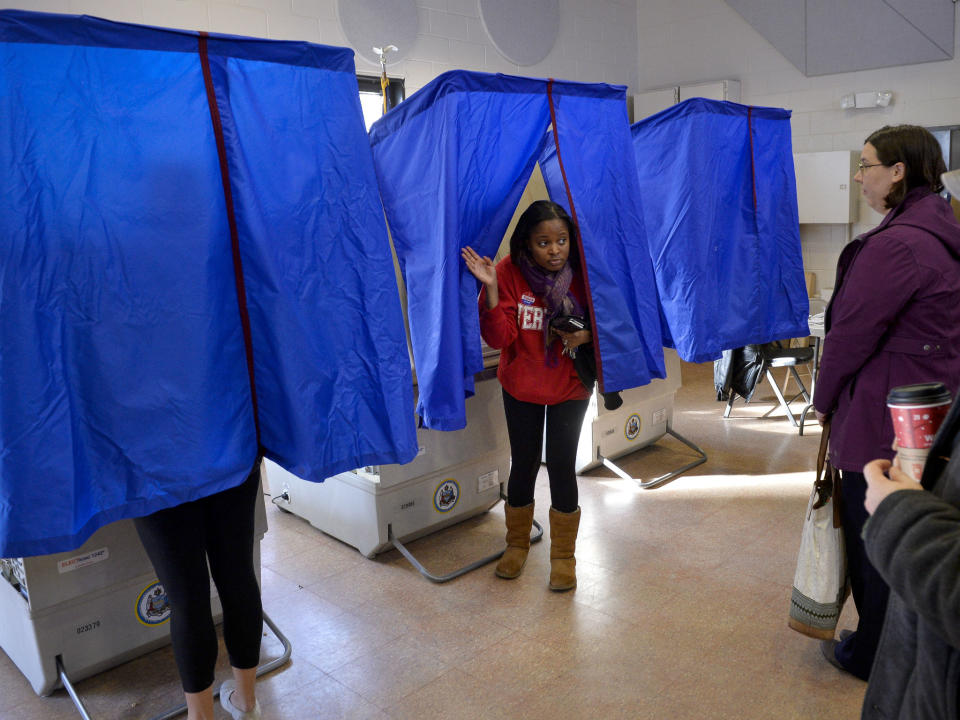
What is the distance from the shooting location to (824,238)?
232 inches

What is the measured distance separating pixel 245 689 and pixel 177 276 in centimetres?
100

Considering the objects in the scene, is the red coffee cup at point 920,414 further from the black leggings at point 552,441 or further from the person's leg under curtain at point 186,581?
the black leggings at point 552,441

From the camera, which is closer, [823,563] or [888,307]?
[888,307]

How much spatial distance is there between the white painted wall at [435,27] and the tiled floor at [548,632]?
240 centimetres

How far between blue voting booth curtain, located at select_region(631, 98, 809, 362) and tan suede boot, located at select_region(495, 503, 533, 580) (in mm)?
877

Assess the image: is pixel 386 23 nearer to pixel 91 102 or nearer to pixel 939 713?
pixel 91 102

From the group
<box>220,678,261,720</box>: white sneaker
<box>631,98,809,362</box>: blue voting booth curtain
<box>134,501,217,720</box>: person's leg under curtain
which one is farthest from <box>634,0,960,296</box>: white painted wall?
<box>134,501,217,720</box>: person's leg under curtain

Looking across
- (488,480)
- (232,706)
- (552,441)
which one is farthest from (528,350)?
(232,706)

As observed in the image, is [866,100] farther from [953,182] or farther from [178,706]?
[178,706]

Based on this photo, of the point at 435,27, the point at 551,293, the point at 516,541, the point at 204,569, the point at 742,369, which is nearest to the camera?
the point at 204,569

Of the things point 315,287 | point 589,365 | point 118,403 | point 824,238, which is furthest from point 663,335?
point 824,238

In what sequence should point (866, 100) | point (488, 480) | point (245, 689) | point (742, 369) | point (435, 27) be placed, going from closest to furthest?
1. point (245, 689)
2. point (488, 480)
3. point (742, 369)
4. point (435, 27)
5. point (866, 100)

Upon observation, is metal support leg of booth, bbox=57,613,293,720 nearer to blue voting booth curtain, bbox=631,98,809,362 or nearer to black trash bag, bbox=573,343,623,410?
black trash bag, bbox=573,343,623,410

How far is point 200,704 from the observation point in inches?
68.9
